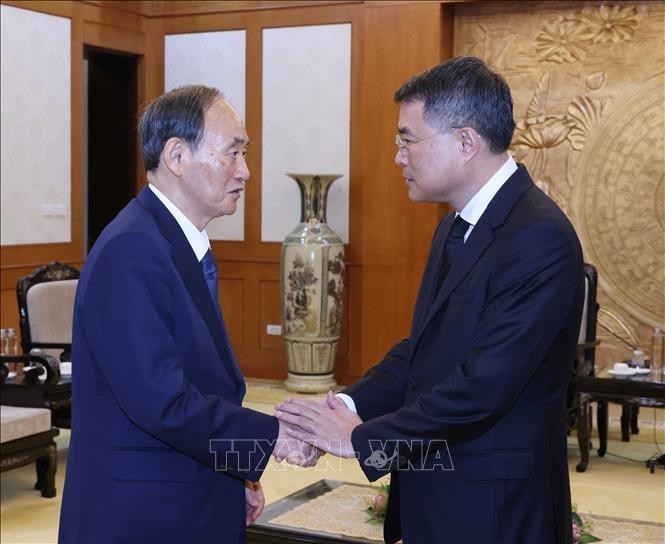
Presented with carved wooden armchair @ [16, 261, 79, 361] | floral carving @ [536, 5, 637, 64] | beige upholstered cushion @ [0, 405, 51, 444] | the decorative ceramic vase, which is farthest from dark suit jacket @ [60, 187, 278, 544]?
A: floral carving @ [536, 5, 637, 64]

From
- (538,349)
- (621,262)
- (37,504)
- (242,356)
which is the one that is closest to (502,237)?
(538,349)

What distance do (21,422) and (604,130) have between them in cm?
502

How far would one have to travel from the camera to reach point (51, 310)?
6492mm

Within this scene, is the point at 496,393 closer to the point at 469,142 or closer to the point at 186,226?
the point at 469,142

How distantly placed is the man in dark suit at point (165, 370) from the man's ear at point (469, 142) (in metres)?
0.51

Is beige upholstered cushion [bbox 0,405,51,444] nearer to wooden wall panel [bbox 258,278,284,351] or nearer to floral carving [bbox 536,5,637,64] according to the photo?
wooden wall panel [bbox 258,278,284,351]

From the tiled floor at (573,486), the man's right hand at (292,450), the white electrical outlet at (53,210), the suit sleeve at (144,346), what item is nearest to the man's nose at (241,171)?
the suit sleeve at (144,346)

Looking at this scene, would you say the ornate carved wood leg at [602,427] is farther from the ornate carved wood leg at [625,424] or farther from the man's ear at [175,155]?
the man's ear at [175,155]

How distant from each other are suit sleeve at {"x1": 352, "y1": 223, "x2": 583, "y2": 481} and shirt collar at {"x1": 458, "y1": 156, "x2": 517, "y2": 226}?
7.1 inches

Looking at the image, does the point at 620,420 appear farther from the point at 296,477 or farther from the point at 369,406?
the point at 369,406

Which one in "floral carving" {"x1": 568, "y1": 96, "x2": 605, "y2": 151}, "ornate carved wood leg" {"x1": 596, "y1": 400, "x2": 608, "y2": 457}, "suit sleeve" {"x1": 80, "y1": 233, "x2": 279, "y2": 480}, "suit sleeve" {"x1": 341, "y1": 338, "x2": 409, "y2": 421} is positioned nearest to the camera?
"suit sleeve" {"x1": 80, "y1": 233, "x2": 279, "y2": 480}

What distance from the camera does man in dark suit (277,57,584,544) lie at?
87.6 inches

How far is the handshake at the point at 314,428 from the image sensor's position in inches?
99.1

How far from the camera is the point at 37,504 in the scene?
5.45m
